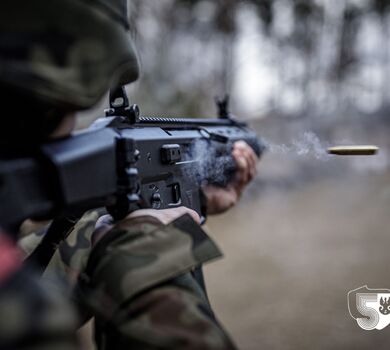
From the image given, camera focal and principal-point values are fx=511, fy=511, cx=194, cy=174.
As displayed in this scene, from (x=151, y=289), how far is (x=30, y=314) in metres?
0.38

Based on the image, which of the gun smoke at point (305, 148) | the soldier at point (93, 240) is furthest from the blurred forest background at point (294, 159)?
the soldier at point (93, 240)

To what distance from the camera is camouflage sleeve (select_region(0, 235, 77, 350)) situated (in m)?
0.62

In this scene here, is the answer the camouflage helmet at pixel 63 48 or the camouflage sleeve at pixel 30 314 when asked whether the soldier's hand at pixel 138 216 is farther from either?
the camouflage sleeve at pixel 30 314

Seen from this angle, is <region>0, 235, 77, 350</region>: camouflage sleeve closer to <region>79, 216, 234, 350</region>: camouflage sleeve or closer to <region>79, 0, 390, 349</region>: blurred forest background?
<region>79, 216, 234, 350</region>: camouflage sleeve

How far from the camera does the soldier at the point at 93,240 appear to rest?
0.66 m

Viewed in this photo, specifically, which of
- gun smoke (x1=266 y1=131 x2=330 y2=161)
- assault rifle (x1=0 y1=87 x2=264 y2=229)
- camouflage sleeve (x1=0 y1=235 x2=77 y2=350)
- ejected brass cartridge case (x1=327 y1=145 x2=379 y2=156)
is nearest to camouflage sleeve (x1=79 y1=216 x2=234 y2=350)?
assault rifle (x1=0 y1=87 x2=264 y2=229)

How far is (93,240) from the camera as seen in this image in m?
1.16

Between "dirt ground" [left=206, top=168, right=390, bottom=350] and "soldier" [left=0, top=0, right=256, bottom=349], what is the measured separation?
96.0 inches

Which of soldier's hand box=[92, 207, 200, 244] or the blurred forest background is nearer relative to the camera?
soldier's hand box=[92, 207, 200, 244]

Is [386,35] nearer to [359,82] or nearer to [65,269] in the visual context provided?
[359,82]

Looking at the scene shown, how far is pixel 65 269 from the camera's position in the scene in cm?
151

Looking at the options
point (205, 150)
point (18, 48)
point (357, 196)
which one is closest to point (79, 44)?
point (18, 48)

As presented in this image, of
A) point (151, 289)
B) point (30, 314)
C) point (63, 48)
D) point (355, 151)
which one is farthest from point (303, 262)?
point (30, 314)

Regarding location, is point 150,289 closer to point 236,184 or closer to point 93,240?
point 93,240
